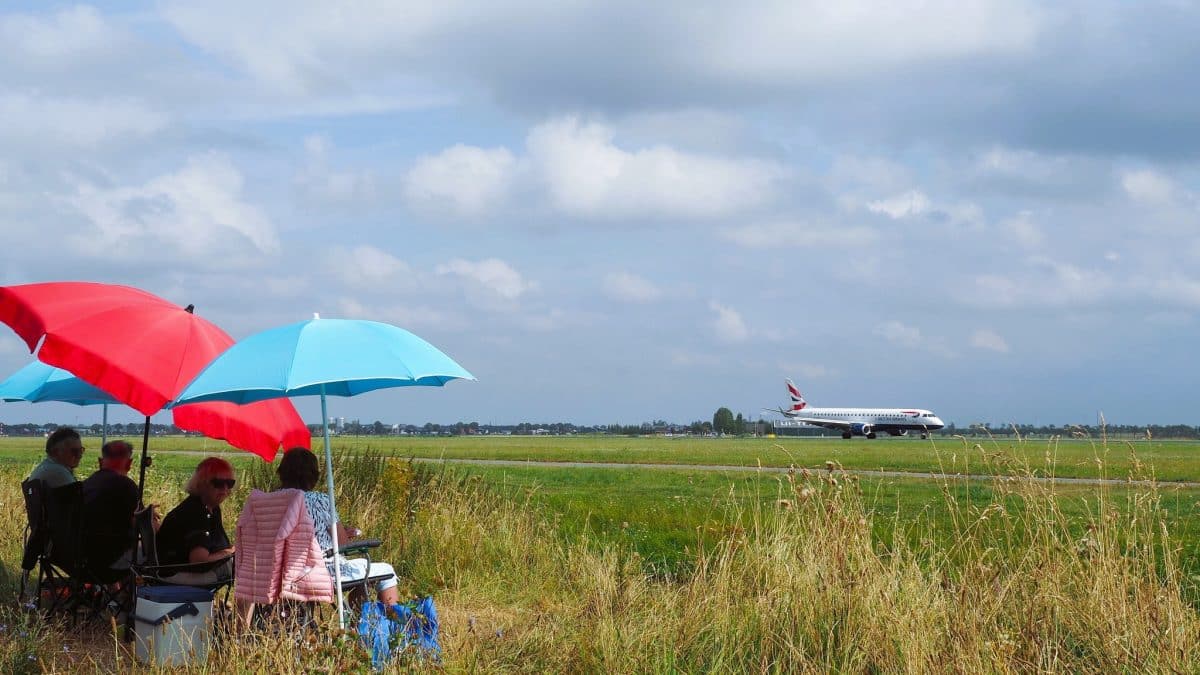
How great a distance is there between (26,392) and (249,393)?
3026 mm

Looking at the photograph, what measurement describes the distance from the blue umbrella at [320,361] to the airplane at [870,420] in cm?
9041

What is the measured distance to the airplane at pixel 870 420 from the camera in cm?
9869

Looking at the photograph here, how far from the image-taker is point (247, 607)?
6.33 m

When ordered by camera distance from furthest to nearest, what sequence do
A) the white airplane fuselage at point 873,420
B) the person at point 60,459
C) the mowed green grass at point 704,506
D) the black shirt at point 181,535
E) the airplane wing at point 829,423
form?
the airplane wing at point 829,423
the white airplane fuselage at point 873,420
the mowed green grass at point 704,506
the person at point 60,459
the black shirt at point 181,535

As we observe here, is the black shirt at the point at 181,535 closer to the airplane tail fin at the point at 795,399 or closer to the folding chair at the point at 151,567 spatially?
the folding chair at the point at 151,567

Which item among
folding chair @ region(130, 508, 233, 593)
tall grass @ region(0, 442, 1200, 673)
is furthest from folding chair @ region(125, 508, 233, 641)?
tall grass @ region(0, 442, 1200, 673)

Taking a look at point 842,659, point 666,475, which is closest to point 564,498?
point 666,475

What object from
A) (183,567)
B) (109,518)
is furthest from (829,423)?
(183,567)

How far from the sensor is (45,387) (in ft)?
29.9

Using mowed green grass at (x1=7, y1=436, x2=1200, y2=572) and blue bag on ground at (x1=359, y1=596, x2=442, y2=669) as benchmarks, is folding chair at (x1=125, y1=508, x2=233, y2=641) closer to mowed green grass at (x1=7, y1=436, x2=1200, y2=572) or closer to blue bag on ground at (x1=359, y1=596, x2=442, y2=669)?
blue bag on ground at (x1=359, y1=596, x2=442, y2=669)

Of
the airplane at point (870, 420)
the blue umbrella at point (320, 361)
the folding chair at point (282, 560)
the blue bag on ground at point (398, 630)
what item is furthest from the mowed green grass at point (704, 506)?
the airplane at point (870, 420)

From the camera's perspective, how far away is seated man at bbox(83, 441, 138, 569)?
7.59 metres

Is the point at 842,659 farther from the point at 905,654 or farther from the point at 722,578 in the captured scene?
the point at 722,578

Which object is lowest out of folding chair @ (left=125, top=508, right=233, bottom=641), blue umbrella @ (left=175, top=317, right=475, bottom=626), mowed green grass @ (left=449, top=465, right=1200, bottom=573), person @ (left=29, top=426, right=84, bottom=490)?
mowed green grass @ (left=449, top=465, right=1200, bottom=573)
